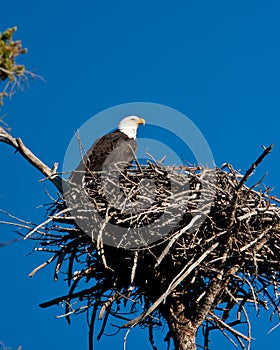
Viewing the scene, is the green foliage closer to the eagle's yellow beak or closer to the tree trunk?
the tree trunk

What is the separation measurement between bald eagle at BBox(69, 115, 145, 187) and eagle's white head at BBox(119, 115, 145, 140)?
146 mm

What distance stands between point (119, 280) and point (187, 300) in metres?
0.77

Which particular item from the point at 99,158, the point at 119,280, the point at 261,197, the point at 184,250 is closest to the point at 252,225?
the point at 261,197

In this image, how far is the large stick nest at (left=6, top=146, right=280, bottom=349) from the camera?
8.12 m

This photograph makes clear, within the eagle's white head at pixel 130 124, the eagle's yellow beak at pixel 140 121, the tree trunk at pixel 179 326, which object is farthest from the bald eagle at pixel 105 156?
the tree trunk at pixel 179 326

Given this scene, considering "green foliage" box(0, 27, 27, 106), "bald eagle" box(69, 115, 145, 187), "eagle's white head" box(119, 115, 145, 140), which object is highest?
"eagle's white head" box(119, 115, 145, 140)

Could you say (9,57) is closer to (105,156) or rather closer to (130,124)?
(105,156)

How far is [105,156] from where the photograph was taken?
989 cm

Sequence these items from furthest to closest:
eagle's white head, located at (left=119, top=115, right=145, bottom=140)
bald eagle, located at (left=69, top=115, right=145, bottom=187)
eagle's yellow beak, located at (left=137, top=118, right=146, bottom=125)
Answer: eagle's yellow beak, located at (left=137, top=118, right=146, bottom=125)
eagle's white head, located at (left=119, top=115, right=145, bottom=140)
bald eagle, located at (left=69, top=115, right=145, bottom=187)

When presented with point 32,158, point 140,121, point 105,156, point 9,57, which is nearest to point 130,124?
point 140,121

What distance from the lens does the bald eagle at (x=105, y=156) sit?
29.2 feet

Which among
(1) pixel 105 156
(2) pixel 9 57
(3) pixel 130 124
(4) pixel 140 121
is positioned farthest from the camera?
(4) pixel 140 121

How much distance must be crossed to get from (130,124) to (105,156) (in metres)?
1.93

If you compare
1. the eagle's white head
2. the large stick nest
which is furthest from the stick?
the eagle's white head
